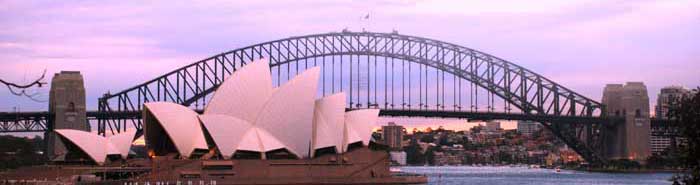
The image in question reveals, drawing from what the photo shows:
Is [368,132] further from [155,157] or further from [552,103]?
[552,103]

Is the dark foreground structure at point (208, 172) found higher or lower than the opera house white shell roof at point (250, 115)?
lower

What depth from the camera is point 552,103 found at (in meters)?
128

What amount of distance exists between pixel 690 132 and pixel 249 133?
49457 mm

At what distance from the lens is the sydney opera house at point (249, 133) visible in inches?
2729

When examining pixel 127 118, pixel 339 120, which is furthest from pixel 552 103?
pixel 339 120

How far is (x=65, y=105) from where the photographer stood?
3848 inches

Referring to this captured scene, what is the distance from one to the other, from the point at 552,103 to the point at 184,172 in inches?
2642

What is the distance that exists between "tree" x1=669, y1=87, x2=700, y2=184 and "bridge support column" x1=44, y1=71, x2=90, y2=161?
258ft

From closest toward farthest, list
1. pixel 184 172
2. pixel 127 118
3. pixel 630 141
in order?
pixel 184 172 → pixel 127 118 → pixel 630 141

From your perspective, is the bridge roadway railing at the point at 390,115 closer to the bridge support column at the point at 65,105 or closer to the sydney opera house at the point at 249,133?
the bridge support column at the point at 65,105

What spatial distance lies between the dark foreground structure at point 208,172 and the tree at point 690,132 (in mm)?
46717

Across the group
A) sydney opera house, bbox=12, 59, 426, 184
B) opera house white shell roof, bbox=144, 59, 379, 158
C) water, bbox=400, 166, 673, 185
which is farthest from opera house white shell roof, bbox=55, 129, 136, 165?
water, bbox=400, 166, 673, 185

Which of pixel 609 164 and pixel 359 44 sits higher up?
pixel 359 44

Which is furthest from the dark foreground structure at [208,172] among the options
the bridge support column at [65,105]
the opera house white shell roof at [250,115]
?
the bridge support column at [65,105]
